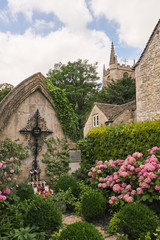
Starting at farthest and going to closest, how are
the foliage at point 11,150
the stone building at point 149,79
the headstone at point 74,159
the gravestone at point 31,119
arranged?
1. the stone building at point 149,79
2. the headstone at point 74,159
3. the gravestone at point 31,119
4. the foliage at point 11,150

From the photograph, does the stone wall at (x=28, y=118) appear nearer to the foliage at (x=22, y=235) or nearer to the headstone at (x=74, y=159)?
the headstone at (x=74, y=159)

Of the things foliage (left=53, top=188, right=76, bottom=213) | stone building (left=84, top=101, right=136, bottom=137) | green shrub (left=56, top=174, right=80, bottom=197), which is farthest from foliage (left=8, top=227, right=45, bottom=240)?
stone building (left=84, top=101, right=136, bottom=137)

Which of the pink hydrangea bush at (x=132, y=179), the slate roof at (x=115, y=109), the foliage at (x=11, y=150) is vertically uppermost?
the slate roof at (x=115, y=109)

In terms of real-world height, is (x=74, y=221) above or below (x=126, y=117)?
below

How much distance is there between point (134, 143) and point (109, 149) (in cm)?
126

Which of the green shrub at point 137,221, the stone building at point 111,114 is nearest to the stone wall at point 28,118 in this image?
the green shrub at point 137,221

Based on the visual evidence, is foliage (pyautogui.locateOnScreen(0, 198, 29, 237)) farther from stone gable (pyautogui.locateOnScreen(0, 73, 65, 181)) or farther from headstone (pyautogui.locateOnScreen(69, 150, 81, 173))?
headstone (pyautogui.locateOnScreen(69, 150, 81, 173))

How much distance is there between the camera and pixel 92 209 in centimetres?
461

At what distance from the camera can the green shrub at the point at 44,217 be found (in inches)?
141

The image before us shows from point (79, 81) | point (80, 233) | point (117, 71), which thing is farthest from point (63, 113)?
point (117, 71)

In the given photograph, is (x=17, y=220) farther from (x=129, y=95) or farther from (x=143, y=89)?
(x=129, y=95)

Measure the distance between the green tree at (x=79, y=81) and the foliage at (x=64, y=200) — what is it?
26.5m

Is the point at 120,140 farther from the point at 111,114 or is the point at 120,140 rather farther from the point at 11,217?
the point at 111,114

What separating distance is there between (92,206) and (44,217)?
145 cm
